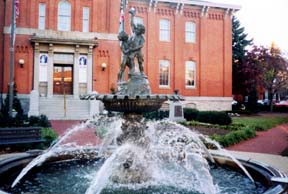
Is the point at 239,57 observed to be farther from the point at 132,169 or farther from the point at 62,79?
the point at 132,169

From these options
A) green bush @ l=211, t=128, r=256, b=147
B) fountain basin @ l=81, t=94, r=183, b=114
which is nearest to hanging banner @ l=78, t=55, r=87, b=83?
→ green bush @ l=211, t=128, r=256, b=147

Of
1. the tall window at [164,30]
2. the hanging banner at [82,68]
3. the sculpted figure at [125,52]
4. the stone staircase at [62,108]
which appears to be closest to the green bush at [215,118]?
the stone staircase at [62,108]

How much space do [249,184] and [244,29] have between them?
1464 inches

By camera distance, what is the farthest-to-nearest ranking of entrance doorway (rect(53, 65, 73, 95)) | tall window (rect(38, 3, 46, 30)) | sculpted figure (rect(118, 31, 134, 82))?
1. entrance doorway (rect(53, 65, 73, 95))
2. tall window (rect(38, 3, 46, 30))
3. sculpted figure (rect(118, 31, 134, 82))

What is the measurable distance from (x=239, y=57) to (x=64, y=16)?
872 inches

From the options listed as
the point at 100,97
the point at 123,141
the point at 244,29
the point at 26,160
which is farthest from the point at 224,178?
the point at 244,29

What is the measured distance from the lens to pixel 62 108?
24.0 metres

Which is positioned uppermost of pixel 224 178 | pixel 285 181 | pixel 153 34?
pixel 153 34

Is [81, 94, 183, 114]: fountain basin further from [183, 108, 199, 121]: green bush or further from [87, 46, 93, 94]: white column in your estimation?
[87, 46, 93, 94]: white column

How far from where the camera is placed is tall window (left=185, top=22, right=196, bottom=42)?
3173 centimetres

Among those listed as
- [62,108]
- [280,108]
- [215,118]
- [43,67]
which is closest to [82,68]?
[43,67]

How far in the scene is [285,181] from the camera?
5203mm

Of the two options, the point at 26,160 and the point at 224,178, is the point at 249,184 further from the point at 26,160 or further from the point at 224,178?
the point at 26,160

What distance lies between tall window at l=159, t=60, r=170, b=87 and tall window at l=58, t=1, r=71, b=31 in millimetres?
8906
